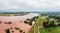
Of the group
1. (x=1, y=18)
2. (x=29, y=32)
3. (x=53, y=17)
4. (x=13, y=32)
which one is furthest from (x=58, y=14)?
(x=13, y=32)

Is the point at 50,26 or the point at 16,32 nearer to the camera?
the point at 16,32

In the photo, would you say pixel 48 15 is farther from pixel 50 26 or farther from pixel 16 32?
pixel 16 32

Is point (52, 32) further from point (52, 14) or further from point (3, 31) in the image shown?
point (52, 14)

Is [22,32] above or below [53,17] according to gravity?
above

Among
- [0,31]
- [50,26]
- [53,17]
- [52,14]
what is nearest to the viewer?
[0,31]

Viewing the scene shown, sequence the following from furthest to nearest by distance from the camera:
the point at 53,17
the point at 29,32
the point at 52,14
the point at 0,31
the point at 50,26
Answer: the point at 52,14, the point at 53,17, the point at 50,26, the point at 29,32, the point at 0,31

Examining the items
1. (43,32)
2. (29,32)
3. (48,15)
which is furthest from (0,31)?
(48,15)

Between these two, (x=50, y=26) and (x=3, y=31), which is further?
(x=50, y=26)

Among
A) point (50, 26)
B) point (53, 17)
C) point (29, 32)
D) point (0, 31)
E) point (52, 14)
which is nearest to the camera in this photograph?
point (0, 31)

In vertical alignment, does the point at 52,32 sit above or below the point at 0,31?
below
